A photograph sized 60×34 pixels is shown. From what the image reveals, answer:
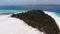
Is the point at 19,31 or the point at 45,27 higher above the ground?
the point at 45,27

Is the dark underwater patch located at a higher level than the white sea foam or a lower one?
higher

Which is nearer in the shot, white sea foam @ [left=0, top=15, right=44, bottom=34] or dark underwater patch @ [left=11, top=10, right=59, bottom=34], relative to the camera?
white sea foam @ [left=0, top=15, right=44, bottom=34]

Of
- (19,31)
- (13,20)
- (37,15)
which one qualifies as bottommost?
(19,31)

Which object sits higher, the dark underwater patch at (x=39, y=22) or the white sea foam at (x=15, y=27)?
the dark underwater patch at (x=39, y=22)

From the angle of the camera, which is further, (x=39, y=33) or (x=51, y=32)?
(x=51, y=32)

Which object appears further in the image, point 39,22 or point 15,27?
point 39,22

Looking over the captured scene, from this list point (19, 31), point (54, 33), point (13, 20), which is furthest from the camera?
point (54, 33)

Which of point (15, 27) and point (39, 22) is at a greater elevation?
point (39, 22)

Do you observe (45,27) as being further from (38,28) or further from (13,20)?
(13,20)

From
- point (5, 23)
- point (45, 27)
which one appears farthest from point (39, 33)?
point (5, 23)

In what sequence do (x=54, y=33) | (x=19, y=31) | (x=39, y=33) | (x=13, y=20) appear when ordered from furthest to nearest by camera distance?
(x=54, y=33) < (x=13, y=20) < (x=39, y=33) < (x=19, y=31)

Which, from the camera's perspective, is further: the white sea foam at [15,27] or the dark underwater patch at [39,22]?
the dark underwater patch at [39,22]
